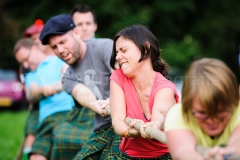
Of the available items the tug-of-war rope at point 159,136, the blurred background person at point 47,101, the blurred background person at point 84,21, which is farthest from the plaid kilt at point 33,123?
the tug-of-war rope at point 159,136

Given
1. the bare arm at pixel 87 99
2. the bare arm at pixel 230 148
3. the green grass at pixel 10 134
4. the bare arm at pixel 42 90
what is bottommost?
the green grass at pixel 10 134

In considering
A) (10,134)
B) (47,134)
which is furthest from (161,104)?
(10,134)

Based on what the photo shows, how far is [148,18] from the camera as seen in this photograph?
2052 centimetres

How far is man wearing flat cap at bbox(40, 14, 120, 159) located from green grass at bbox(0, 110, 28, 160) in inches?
165

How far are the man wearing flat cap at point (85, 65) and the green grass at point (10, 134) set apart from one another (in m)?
4.20

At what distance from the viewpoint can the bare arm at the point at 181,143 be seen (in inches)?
111

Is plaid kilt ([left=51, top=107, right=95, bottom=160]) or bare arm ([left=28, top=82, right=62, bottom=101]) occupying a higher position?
bare arm ([left=28, top=82, right=62, bottom=101])

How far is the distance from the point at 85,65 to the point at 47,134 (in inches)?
67.9

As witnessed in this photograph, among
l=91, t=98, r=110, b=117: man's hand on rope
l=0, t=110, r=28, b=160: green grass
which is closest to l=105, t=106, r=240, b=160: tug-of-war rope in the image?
l=91, t=98, r=110, b=117: man's hand on rope

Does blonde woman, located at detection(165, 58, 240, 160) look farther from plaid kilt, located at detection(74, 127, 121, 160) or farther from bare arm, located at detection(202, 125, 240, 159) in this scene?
plaid kilt, located at detection(74, 127, 121, 160)

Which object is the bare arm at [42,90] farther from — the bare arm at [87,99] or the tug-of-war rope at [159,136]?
the tug-of-war rope at [159,136]

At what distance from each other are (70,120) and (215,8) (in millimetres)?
17657

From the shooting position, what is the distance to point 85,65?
5.16 metres

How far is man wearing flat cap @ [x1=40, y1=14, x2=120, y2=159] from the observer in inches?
195
